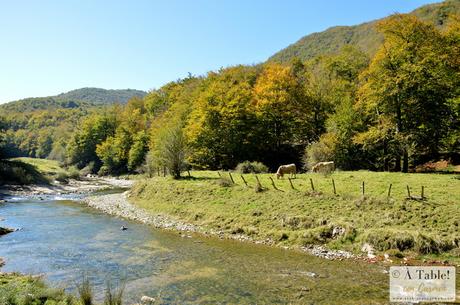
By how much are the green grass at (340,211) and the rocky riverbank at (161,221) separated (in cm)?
67

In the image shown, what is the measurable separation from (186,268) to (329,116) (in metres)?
41.6

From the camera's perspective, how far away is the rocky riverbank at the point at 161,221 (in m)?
22.5

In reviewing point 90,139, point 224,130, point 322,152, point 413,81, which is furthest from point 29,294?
point 90,139

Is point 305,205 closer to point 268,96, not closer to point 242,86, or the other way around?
point 268,96

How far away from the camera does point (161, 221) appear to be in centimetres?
3412

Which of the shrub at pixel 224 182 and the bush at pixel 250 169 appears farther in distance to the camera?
the bush at pixel 250 169

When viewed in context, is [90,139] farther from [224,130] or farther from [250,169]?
[250,169]

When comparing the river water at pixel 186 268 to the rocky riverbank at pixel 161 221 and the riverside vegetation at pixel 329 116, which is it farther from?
the riverside vegetation at pixel 329 116

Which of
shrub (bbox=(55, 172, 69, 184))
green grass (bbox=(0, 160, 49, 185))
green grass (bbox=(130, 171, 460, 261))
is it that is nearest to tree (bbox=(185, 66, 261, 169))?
green grass (bbox=(130, 171, 460, 261))

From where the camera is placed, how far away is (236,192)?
115 feet

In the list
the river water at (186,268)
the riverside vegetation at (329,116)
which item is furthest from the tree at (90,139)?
the river water at (186,268)

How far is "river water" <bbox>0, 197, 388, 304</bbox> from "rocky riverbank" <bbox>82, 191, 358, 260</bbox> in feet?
3.28

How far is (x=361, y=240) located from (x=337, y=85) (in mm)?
Answer: 47198

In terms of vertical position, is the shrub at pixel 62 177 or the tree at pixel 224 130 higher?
the tree at pixel 224 130
